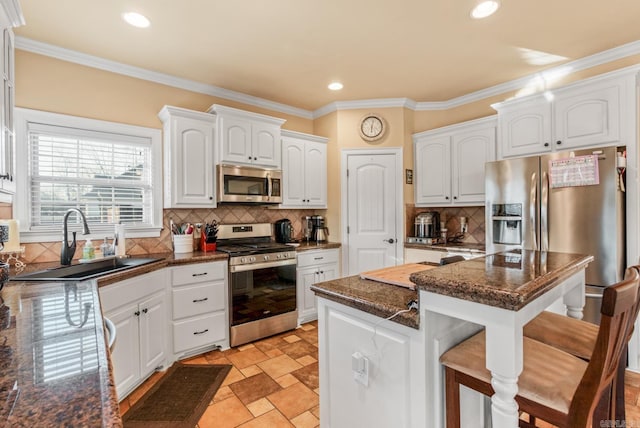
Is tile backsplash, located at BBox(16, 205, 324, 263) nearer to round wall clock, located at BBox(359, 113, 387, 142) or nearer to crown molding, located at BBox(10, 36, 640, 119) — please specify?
round wall clock, located at BBox(359, 113, 387, 142)

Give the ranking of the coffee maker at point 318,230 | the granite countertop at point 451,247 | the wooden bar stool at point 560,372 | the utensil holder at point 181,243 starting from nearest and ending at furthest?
the wooden bar stool at point 560,372 → the utensil holder at point 181,243 → the granite countertop at point 451,247 → the coffee maker at point 318,230

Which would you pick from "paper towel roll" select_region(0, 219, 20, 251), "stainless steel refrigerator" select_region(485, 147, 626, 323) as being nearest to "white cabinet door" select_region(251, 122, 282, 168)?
"paper towel roll" select_region(0, 219, 20, 251)

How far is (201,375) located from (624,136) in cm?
380

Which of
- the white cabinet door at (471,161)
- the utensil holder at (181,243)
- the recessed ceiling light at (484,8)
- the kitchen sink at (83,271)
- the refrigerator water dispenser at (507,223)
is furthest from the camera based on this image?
the white cabinet door at (471,161)

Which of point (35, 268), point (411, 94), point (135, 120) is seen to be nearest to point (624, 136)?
point (411, 94)

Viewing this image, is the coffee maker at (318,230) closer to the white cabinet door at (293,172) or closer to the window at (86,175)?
the white cabinet door at (293,172)

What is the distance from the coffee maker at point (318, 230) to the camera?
13.1 ft

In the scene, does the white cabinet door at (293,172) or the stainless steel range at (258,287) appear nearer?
the stainless steel range at (258,287)

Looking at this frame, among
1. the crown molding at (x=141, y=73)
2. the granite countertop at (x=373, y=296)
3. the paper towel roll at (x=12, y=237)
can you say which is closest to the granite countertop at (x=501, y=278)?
the granite countertop at (x=373, y=296)

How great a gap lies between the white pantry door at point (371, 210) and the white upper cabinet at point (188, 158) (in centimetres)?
168

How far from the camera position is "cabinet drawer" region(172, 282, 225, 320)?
260 centimetres

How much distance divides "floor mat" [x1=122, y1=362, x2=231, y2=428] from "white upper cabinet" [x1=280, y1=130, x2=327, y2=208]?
1913 millimetres

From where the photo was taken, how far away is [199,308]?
2705 millimetres

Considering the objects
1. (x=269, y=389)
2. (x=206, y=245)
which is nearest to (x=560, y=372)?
(x=269, y=389)
